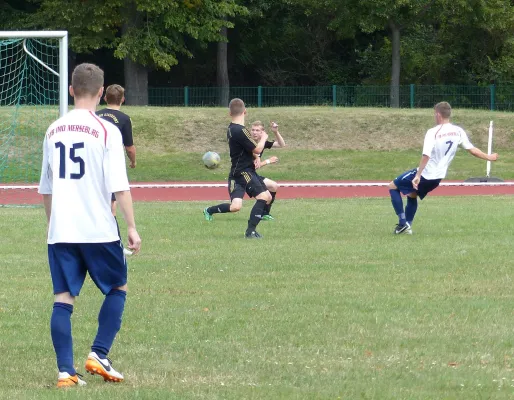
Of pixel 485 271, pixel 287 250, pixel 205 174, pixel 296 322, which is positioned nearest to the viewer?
pixel 296 322

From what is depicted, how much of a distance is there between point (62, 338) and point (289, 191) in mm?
18379

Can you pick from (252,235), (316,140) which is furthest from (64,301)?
(316,140)

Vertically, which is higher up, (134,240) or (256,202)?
(134,240)

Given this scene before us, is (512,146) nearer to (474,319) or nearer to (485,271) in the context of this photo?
(485,271)

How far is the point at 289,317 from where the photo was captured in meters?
8.23

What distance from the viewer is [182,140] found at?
110 ft

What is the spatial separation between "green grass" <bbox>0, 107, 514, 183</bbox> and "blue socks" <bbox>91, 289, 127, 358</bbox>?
68.7ft

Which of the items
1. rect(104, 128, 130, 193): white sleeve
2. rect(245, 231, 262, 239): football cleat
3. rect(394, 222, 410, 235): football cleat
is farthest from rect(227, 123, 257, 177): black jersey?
rect(104, 128, 130, 193): white sleeve

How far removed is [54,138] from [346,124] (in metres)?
30.1

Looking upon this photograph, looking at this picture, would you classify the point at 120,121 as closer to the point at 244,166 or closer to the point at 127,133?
the point at 127,133

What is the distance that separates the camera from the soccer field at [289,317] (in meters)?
6.15

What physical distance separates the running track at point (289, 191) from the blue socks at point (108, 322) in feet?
48.5

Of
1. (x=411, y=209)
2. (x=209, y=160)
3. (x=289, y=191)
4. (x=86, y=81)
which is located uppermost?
(x=86, y=81)

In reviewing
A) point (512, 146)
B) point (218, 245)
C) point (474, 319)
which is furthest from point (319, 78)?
point (474, 319)
